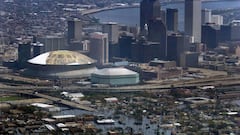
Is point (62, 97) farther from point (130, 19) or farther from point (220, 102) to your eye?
point (130, 19)

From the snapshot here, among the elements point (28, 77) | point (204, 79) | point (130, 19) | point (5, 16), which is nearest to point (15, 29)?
point (5, 16)

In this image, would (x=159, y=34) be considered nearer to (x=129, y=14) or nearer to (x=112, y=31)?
(x=112, y=31)

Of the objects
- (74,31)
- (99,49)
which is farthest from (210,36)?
(99,49)

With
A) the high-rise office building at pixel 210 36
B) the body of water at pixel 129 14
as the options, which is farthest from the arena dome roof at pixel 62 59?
the body of water at pixel 129 14

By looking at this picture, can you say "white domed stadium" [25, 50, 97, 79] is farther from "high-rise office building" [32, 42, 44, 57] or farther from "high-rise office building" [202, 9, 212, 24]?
"high-rise office building" [202, 9, 212, 24]

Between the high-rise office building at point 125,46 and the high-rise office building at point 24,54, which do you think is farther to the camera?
the high-rise office building at point 125,46

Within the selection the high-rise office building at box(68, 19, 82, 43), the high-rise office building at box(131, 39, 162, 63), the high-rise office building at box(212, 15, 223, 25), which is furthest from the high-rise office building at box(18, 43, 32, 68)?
the high-rise office building at box(212, 15, 223, 25)

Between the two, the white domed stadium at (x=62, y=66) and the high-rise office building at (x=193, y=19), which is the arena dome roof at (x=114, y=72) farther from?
the high-rise office building at (x=193, y=19)
